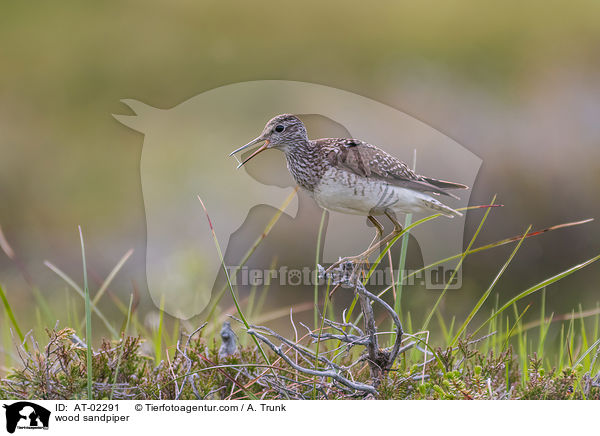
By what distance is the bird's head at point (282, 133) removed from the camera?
1908 millimetres

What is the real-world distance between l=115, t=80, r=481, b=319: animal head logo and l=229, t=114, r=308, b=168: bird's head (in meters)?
0.65

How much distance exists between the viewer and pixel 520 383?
220 cm

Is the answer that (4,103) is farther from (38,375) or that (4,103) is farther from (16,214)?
(38,375)

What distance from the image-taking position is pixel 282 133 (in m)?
1.93

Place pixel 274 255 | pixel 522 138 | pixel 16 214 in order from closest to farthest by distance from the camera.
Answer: pixel 274 255 < pixel 522 138 < pixel 16 214

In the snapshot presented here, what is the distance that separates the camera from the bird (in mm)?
1935
